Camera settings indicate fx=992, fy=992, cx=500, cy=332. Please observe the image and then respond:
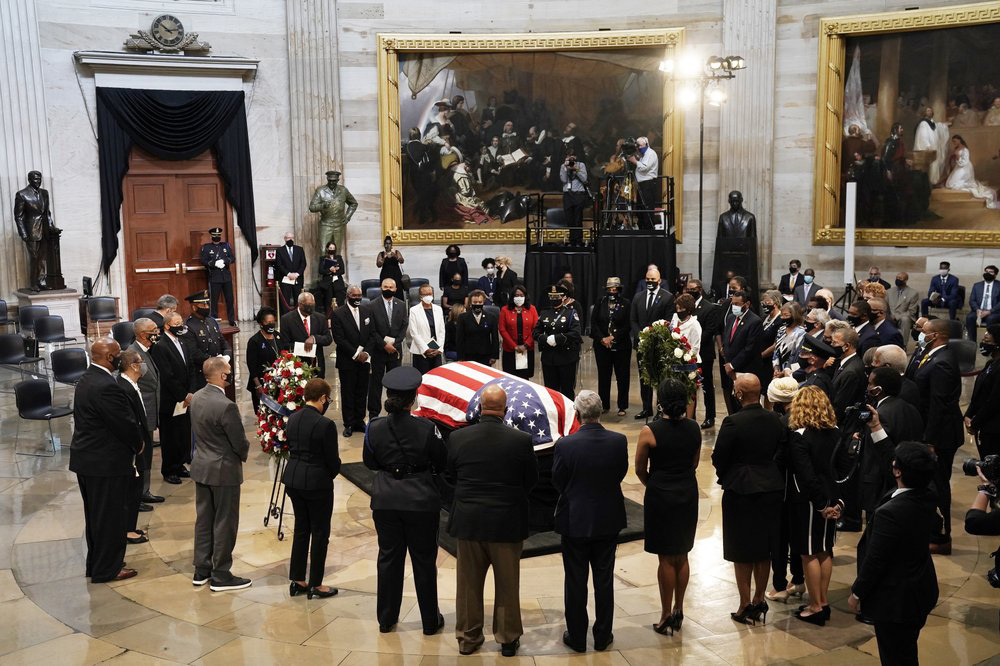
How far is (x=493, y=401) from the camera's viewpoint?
5.69 m

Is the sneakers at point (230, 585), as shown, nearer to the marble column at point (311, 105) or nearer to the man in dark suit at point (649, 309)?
the man in dark suit at point (649, 309)

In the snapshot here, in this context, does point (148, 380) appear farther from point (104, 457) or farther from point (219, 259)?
point (219, 259)

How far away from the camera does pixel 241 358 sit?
15.2 meters

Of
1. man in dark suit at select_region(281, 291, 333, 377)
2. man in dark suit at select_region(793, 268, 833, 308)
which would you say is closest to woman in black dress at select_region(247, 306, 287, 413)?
man in dark suit at select_region(281, 291, 333, 377)

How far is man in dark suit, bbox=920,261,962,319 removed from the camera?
16219 mm

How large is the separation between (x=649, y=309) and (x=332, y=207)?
29.0ft

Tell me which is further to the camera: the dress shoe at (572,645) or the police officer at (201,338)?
the police officer at (201,338)

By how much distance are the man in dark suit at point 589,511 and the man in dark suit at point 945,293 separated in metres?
12.3

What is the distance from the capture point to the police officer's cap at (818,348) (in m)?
7.43

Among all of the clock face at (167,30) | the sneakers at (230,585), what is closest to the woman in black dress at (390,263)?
the clock face at (167,30)

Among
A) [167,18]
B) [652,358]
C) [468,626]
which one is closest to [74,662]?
[468,626]

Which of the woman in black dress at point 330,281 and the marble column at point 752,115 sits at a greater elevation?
the marble column at point 752,115

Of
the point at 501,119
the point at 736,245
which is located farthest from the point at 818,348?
the point at 501,119

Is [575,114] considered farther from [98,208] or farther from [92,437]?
[92,437]
